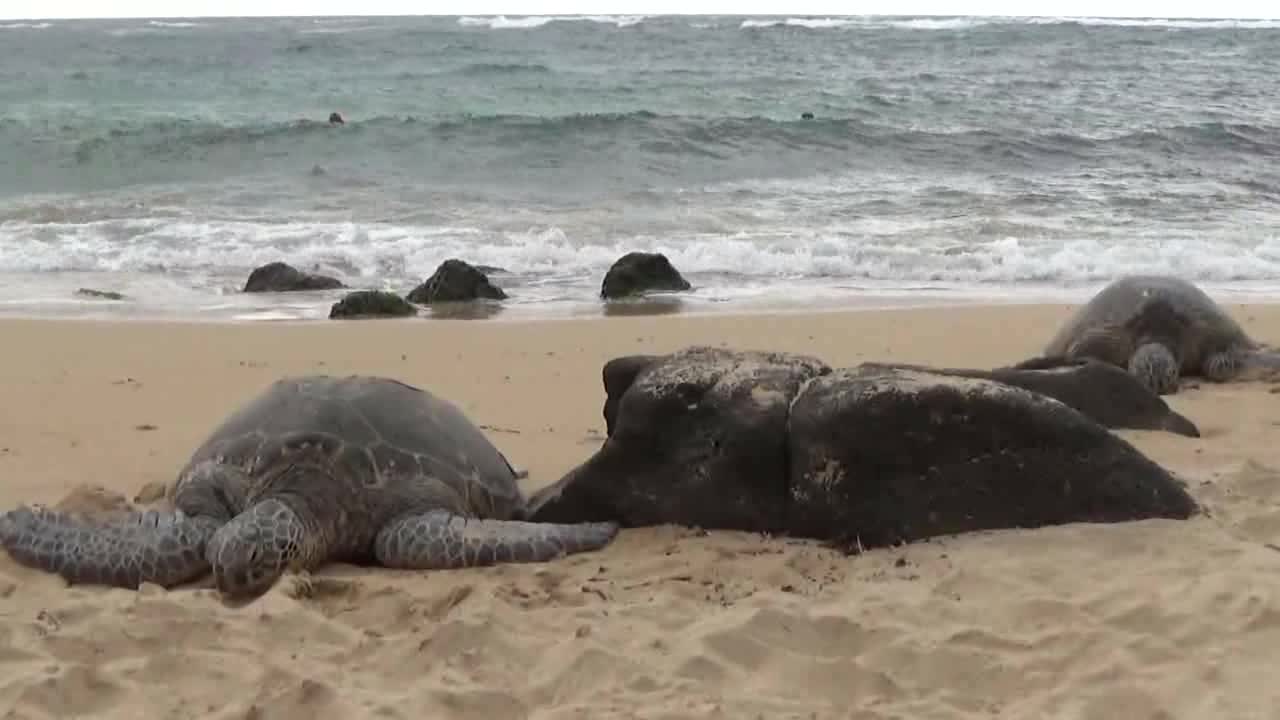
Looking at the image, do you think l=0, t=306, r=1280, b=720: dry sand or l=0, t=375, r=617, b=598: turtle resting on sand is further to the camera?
l=0, t=375, r=617, b=598: turtle resting on sand

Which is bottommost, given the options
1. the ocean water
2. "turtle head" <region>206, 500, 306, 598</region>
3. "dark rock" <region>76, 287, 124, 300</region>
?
"turtle head" <region>206, 500, 306, 598</region>

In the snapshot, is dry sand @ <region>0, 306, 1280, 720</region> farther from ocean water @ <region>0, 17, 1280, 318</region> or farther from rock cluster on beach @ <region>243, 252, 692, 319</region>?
ocean water @ <region>0, 17, 1280, 318</region>

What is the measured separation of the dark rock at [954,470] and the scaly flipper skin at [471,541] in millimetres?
748

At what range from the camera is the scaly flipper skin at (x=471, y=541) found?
4031 mm

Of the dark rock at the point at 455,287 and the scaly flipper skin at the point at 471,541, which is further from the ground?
the dark rock at the point at 455,287

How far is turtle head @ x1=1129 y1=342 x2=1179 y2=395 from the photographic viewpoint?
21.7ft

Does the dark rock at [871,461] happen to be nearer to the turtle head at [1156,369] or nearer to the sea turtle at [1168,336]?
the turtle head at [1156,369]

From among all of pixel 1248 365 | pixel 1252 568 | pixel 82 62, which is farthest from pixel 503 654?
pixel 82 62

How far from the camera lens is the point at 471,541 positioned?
13.3ft

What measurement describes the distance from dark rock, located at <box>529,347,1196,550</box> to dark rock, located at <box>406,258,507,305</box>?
639cm

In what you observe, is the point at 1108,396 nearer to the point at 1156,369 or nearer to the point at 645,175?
the point at 1156,369

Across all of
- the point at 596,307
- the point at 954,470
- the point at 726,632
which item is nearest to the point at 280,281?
the point at 596,307

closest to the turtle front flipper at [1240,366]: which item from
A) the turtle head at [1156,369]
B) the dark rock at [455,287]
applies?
the turtle head at [1156,369]

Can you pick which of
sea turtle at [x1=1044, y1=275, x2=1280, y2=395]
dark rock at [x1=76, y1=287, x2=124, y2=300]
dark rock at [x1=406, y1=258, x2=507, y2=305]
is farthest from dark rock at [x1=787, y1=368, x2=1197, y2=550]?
dark rock at [x1=76, y1=287, x2=124, y2=300]
